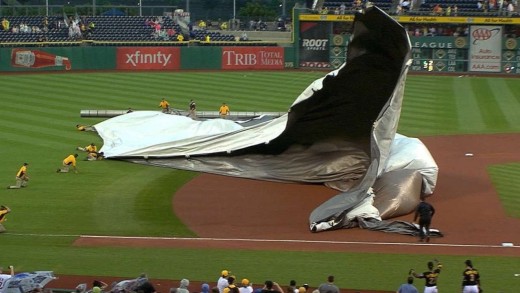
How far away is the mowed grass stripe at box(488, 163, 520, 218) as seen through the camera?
26431 mm

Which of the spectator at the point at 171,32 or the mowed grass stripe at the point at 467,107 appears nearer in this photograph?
the mowed grass stripe at the point at 467,107

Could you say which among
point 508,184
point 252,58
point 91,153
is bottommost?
point 508,184

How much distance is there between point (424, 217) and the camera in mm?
22641

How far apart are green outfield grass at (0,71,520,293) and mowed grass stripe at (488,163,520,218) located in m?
0.05

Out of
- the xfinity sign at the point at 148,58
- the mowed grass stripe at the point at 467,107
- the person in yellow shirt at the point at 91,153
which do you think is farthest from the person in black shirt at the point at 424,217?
the xfinity sign at the point at 148,58

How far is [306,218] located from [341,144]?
12.5 feet

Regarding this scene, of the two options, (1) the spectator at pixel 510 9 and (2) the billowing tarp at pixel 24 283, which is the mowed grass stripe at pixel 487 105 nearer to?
(1) the spectator at pixel 510 9

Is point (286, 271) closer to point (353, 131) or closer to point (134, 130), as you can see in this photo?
point (353, 131)

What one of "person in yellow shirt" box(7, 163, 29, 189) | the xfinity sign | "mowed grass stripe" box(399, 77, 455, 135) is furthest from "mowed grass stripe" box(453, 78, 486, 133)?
"person in yellow shirt" box(7, 163, 29, 189)

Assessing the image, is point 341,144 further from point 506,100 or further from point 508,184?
point 506,100

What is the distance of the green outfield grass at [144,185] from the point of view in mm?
20297

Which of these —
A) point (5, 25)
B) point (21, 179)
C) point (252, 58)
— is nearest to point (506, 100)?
point (252, 58)

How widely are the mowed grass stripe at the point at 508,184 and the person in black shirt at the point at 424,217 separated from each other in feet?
12.0

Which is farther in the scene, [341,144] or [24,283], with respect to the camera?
[341,144]
